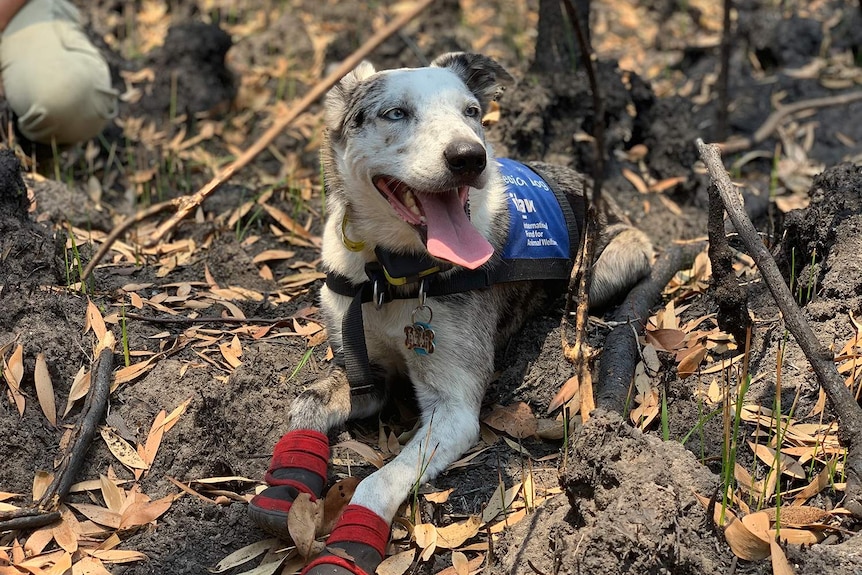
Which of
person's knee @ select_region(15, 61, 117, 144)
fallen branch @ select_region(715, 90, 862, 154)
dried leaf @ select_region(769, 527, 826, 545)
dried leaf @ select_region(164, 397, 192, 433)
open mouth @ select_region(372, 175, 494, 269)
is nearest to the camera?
dried leaf @ select_region(769, 527, 826, 545)

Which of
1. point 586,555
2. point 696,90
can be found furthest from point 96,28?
point 586,555

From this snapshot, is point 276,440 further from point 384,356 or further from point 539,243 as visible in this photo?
point 539,243

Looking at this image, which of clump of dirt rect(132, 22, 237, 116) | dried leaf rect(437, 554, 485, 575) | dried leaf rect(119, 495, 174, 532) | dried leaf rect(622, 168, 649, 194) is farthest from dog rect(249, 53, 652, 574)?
clump of dirt rect(132, 22, 237, 116)

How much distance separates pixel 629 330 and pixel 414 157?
1.34 metres

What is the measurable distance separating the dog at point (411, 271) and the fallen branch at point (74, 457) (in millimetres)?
744

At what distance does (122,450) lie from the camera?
11.1 ft

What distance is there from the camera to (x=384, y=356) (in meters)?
3.93

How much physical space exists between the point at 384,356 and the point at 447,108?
116 centimetres

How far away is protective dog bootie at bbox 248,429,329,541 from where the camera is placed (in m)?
3.02

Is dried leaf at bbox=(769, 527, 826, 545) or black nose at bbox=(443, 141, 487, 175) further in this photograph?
black nose at bbox=(443, 141, 487, 175)

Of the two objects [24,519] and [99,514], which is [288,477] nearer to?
[99,514]

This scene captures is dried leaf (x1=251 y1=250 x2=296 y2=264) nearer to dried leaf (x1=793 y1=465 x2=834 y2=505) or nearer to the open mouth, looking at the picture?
the open mouth

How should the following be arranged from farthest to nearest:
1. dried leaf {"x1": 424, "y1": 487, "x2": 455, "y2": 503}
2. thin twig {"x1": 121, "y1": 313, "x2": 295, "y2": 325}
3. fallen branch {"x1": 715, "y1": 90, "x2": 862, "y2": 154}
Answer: fallen branch {"x1": 715, "y1": 90, "x2": 862, "y2": 154} → thin twig {"x1": 121, "y1": 313, "x2": 295, "y2": 325} → dried leaf {"x1": 424, "y1": 487, "x2": 455, "y2": 503}

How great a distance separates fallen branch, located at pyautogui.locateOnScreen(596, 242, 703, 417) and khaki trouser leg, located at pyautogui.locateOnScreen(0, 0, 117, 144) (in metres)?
3.87
